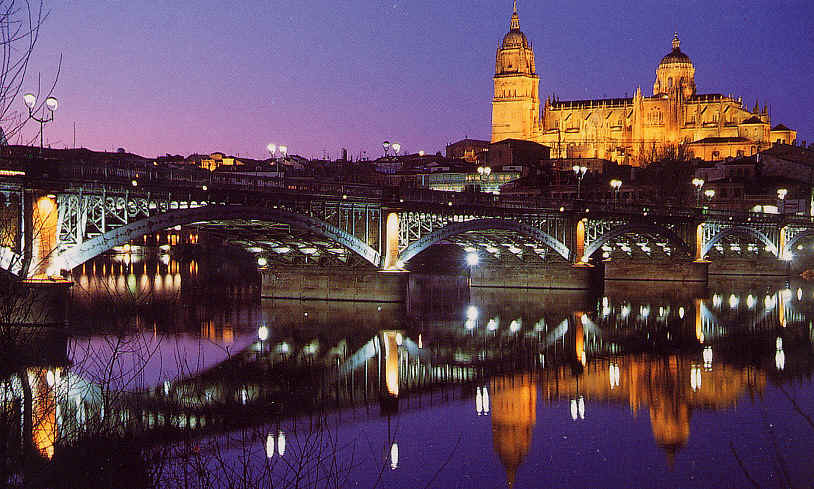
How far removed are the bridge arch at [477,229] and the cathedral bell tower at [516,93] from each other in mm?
132499

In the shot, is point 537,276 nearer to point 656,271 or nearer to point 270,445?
point 656,271

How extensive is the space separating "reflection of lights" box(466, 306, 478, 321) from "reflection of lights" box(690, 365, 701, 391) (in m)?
16.2

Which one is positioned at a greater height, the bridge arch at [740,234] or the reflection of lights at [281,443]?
the bridge arch at [740,234]

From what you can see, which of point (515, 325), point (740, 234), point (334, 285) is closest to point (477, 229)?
point (334, 285)

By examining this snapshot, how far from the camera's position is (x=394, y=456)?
2175cm

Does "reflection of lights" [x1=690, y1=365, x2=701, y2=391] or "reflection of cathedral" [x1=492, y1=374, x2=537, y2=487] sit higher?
"reflection of cathedral" [x1=492, y1=374, x2=537, y2=487]

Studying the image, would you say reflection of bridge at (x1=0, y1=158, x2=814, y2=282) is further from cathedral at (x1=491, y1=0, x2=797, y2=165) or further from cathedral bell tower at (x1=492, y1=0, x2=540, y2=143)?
cathedral bell tower at (x1=492, y1=0, x2=540, y2=143)

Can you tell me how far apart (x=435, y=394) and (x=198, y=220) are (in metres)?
14.4

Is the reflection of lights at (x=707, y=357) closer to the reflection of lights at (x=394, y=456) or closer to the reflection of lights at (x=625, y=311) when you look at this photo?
the reflection of lights at (x=625, y=311)

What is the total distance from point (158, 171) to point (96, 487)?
1101 inches

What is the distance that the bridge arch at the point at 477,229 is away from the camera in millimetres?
52688

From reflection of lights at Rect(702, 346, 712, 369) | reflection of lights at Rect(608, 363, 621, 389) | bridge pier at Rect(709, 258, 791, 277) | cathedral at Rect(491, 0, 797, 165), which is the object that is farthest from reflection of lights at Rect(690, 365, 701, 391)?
cathedral at Rect(491, 0, 797, 165)

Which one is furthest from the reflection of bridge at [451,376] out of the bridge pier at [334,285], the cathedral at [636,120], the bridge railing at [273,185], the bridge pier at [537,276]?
the cathedral at [636,120]

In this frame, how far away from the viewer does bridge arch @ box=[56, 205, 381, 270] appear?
35.2m
